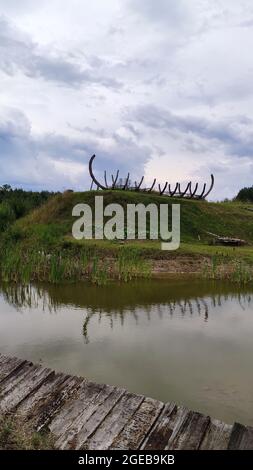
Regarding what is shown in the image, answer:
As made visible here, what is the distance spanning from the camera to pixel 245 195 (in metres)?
46.3

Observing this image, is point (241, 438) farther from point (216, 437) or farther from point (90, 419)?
→ point (90, 419)

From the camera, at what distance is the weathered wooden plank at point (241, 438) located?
4.43 metres

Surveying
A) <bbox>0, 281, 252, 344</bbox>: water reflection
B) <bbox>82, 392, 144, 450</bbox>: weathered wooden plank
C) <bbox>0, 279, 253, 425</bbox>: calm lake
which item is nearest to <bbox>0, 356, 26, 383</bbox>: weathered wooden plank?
<bbox>0, 279, 253, 425</bbox>: calm lake

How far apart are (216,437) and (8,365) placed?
343 centimetres

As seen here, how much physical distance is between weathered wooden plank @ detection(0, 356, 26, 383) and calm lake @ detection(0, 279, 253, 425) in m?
1.04

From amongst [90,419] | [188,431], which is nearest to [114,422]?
[90,419]

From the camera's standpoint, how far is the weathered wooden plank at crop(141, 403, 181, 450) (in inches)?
182

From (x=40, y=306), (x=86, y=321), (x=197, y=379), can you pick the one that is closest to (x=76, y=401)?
(x=197, y=379)

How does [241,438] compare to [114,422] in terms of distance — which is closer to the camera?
[241,438]

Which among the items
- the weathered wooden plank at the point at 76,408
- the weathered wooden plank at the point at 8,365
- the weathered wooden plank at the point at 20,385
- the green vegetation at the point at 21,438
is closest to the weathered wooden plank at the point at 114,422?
the weathered wooden plank at the point at 76,408

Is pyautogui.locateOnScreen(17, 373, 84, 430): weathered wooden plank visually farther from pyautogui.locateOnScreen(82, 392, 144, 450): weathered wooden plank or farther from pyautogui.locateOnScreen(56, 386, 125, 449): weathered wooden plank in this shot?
pyautogui.locateOnScreen(82, 392, 144, 450): weathered wooden plank

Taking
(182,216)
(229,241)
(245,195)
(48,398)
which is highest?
(245,195)
